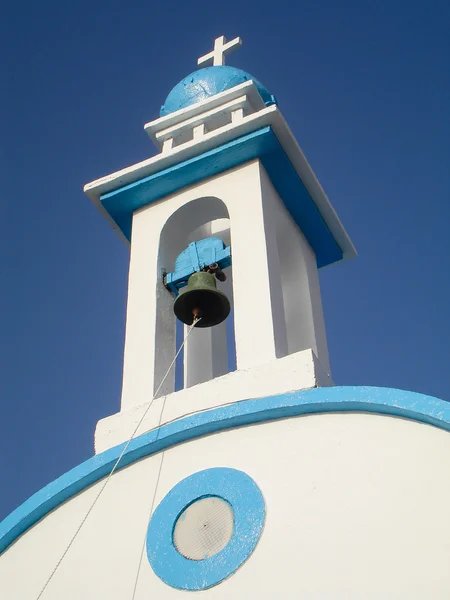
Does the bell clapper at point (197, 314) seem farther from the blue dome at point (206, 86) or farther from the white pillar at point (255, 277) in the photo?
the blue dome at point (206, 86)

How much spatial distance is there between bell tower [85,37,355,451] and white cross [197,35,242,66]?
48 cm

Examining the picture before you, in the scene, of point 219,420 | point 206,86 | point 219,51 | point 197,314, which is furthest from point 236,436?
point 219,51

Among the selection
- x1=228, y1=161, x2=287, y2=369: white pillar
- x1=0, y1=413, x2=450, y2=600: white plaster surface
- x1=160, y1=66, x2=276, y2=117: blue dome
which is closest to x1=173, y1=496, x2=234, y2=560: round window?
x1=0, y1=413, x2=450, y2=600: white plaster surface

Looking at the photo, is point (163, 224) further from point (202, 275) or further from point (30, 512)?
point (30, 512)

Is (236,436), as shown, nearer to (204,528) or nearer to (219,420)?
(219,420)

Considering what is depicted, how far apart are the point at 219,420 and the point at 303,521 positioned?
86cm

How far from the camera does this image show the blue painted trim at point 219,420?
3980mm

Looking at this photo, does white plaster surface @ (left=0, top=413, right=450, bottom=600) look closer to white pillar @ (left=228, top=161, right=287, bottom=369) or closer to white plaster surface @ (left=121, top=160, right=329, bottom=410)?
white plaster surface @ (left=121, top=160, right=329, bottom=410)

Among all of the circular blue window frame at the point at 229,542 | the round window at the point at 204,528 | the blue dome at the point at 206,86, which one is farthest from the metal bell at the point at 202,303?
the blue dome at the point at 206,86

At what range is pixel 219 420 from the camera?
174 inches

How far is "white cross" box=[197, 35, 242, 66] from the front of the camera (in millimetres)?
7328

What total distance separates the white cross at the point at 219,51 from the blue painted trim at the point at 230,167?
5.62ft

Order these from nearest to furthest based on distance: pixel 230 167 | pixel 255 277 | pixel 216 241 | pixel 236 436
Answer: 1. pixel 236 436
2. pixel 255 277
3. pixel 216 241
4. pixel 230 167

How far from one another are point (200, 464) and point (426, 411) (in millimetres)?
1239
